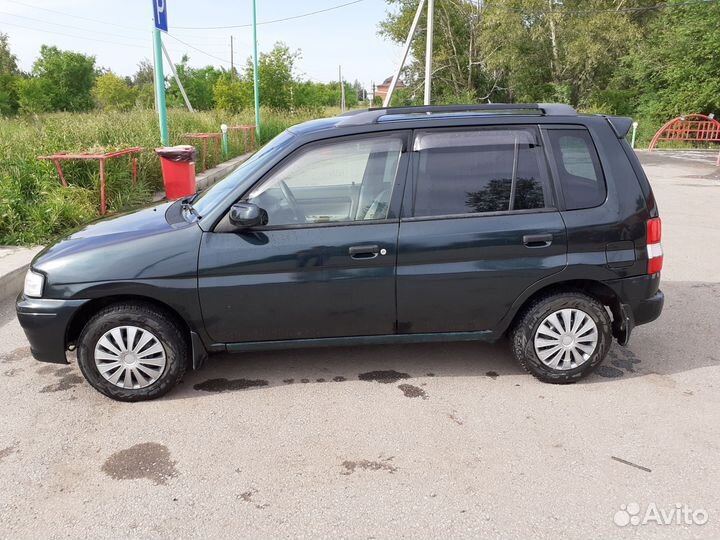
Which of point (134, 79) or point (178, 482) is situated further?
→ point (134, 79)

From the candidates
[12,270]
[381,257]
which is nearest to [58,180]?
[12,270]

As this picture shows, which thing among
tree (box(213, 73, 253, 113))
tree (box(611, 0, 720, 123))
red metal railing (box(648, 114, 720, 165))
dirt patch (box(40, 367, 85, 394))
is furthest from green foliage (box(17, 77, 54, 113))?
dirt patch (box(40, 367, 85, 394))

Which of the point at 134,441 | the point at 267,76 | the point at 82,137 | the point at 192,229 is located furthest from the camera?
the point at 267,76

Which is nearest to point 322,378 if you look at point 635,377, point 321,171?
point 321,171

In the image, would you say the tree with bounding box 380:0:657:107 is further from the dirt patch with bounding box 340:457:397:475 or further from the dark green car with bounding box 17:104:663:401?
the dirt patch with bounding box 340:457:397:475

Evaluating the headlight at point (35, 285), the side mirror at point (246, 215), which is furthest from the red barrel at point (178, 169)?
the side mirror at point (246, 215)

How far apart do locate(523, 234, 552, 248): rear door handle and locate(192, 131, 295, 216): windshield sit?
167cm

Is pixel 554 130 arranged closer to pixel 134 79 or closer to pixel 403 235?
pixel 403 235

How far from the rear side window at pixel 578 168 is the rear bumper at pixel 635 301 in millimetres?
581

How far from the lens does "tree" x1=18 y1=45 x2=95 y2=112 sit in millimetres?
43562

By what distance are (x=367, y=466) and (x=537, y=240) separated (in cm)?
178

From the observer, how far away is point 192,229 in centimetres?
362

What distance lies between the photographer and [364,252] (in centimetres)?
360

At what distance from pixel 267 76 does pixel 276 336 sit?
92.1ft
